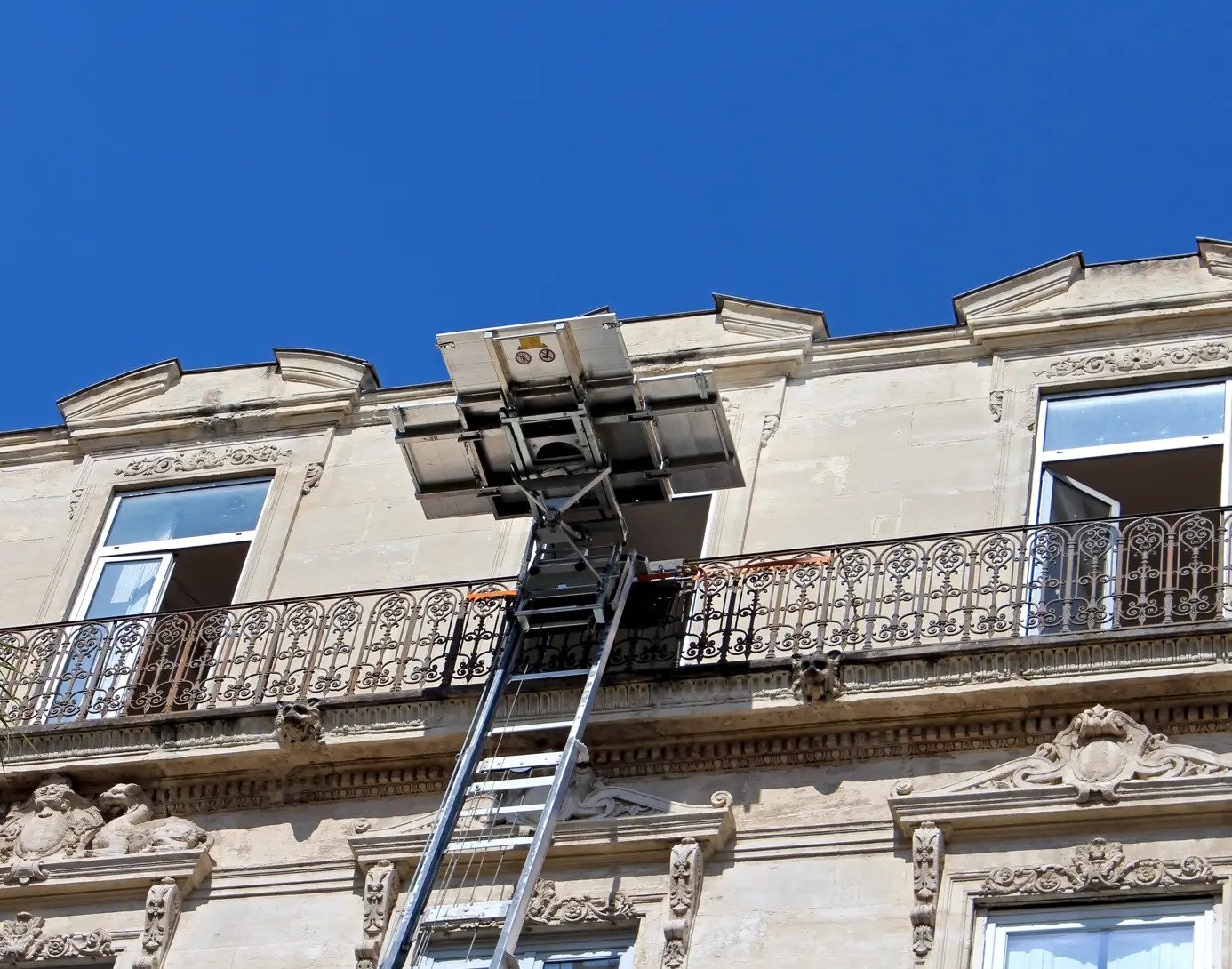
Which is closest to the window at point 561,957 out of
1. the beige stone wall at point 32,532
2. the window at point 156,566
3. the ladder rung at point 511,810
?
the ladder rung at point 511,810

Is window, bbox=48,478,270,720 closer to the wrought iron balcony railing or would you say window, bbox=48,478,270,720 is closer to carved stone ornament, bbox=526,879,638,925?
the wrought iron balcony railing

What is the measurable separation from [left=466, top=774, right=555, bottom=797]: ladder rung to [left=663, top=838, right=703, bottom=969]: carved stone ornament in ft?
2.36

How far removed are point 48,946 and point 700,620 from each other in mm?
3755

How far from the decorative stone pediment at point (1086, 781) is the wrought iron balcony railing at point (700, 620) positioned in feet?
1.85

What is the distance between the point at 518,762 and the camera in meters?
13.8

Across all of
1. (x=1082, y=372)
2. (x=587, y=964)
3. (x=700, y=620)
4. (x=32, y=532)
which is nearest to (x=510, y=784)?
(x=587, y=964)

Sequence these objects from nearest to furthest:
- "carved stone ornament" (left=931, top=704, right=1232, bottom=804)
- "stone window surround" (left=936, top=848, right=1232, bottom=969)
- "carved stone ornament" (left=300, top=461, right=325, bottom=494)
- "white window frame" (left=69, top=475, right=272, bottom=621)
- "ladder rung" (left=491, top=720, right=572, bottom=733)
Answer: "stone window surround" (left=936, top=848, right=1232, bottom=969) → "carved stone ornament" (left=931, top=704, right=1232, bottom=804) → "ladder rung" (left=491, top=720, right=572, bottom=733) → "white window frame" (left=69, top=475, right=272, bottom=621) → "carved stone ornament" (left=300, top=461, right=325, bottom=494)

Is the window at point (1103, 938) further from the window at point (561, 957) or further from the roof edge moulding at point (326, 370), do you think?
the roof edge moulding at point (326, 370)

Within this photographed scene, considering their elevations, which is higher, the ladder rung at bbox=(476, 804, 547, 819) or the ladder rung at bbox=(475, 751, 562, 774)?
the ladder rung at bbox=(475, 751, 562, 774)

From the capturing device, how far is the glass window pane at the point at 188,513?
1730 centimetres

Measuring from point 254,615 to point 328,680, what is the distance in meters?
0.90

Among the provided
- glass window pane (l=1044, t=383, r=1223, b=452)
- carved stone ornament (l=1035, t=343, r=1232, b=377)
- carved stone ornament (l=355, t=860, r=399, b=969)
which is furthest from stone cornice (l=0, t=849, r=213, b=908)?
carved stone ornament (l=1035, t=343, r=1232, b=377)

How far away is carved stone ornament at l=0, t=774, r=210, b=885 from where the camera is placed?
14.6 metres

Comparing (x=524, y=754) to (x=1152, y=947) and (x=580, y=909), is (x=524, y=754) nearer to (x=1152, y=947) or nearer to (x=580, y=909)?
(x=580, y=909)
